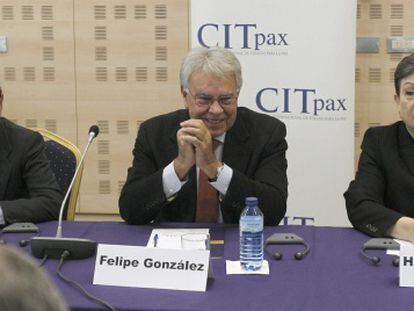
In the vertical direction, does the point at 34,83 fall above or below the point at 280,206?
above

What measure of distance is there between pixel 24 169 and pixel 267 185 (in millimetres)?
1120

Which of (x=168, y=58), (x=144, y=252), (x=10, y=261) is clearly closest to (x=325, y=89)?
(x=168, y=58)

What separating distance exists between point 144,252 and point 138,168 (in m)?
0.96

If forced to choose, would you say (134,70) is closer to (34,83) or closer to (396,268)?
(34,83)

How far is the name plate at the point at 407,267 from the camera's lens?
1.95 meters

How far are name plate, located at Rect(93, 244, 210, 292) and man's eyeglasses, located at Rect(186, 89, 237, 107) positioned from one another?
0.98 m

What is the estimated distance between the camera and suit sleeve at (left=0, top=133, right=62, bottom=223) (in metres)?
2.76

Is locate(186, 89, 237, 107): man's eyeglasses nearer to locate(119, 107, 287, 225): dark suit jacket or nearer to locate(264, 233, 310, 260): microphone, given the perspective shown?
locate(119, 107, 287, 225): dark suit jacket

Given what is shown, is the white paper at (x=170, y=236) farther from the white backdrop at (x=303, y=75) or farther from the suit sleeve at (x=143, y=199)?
the white backdrop at (x=303, y=75)

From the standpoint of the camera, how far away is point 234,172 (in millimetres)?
2684

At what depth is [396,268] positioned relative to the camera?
2.11 meters

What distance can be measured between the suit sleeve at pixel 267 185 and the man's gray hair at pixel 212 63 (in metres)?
0.35

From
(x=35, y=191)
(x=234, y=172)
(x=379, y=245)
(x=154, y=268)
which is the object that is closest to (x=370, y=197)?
(x=379, y=245)

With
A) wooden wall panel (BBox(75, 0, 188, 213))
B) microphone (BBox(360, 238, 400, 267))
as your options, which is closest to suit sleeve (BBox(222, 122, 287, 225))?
microphone (BBox(360, 238, 400, 267))
